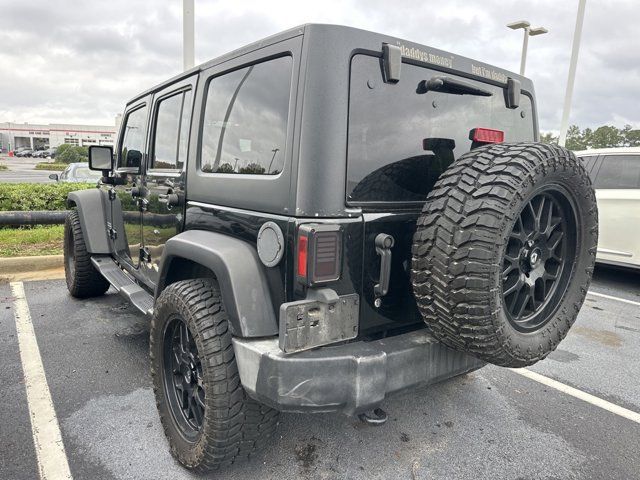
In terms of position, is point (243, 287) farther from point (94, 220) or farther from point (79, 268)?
point (79, 268)

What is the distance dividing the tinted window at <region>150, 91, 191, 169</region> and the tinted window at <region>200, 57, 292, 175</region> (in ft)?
0.89

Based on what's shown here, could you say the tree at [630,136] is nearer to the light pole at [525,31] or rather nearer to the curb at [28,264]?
the light pole at [525,31]

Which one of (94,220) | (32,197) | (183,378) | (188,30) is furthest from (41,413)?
(32,197)

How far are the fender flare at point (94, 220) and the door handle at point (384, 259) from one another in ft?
10.6

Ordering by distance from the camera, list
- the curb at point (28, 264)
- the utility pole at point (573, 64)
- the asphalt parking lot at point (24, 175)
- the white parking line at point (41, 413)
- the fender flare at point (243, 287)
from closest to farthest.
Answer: the fender flare at point (243, 287), the white parking line at point (41, 413), the curb at point (28, 264), the utility pole at point (573, 64), the asphalt parking lot at point (24, 175)

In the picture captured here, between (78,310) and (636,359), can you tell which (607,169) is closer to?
(636,359)

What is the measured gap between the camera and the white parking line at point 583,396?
9.86 feet

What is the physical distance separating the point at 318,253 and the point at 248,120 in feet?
2.74

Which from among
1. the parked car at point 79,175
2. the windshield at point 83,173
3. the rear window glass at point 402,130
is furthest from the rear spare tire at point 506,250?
the windshield at point 83,173

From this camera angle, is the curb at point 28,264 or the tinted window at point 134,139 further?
the curb at point 28,264

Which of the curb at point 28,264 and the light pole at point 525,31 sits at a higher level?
the light pole at point 525,31

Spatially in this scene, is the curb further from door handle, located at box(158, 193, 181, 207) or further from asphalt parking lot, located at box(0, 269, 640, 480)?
door handle, located at box(158, 193, 181, 207)

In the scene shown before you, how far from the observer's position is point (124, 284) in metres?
3.66

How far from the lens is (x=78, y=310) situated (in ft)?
15.0
